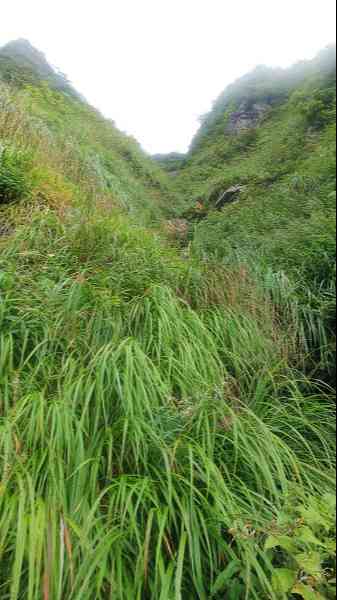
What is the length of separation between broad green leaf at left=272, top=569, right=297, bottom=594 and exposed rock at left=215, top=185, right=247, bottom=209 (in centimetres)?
525

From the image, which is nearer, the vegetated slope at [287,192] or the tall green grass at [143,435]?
the vegetated slope at [287,192]

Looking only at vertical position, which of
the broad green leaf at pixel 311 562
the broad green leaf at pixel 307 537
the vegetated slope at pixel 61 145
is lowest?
the broad green leaf at pixel 311 562

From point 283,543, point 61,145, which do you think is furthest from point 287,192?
point 61,145

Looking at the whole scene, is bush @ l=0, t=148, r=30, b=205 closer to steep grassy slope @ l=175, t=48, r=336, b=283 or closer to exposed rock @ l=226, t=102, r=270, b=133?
steep grassy slope @ l=175, t=48, r=336, b=283

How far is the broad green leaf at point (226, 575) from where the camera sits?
87 cm

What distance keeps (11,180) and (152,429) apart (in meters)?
2.29

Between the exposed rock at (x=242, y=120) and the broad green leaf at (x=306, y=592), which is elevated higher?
the exposed rock at (x=242, y=120)

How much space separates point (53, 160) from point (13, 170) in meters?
1.32

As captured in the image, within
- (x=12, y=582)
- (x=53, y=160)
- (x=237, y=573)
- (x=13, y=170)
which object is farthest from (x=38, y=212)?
(x=237, y=573)

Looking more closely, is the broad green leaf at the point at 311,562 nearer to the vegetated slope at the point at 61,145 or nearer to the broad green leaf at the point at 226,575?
the broad green leaf at the point at 226,575

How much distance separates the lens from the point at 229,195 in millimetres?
5801

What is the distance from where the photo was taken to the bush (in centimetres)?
260

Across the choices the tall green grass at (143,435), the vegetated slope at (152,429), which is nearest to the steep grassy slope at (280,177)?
the vegetated slope at (152,429)

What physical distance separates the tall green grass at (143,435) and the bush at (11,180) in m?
0.75
